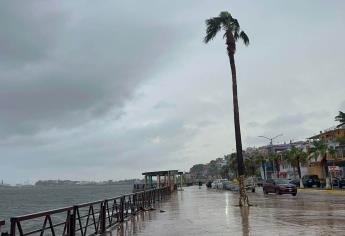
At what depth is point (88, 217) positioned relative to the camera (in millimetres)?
14875

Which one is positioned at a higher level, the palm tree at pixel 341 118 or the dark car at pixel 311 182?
the palm tree at pixel 341 118

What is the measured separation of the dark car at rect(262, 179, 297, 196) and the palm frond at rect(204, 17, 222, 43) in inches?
936

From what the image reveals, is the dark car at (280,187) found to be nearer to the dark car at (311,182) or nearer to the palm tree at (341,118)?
the dark car at (311,182)

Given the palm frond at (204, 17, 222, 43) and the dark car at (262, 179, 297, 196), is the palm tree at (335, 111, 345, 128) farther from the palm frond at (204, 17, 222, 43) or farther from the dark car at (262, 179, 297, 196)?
the palm frond at (204, 17, 222, 43)

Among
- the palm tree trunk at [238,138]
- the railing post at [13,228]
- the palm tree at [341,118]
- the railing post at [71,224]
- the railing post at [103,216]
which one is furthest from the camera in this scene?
the palm tree at [341,118]

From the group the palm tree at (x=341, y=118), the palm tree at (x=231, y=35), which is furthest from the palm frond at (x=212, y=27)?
the palm tree at (x=341, y=118)

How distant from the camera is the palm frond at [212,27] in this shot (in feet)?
99.0

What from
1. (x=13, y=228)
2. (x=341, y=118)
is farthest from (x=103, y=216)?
(x=341, y=118)

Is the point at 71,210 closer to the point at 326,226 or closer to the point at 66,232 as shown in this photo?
the point at 66,232

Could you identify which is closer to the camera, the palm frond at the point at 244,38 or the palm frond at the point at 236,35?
the palm frond at the point at 236,35

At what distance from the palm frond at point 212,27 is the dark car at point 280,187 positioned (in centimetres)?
2378

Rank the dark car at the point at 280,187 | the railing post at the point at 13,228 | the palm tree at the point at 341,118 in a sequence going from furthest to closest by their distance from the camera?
the palm tree at the point at 341,118 → the dark car at the point at 280,187 → the railing post at the point at 13,228

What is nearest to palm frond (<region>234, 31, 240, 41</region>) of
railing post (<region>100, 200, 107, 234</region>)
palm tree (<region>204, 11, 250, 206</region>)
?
palm tree (<region>204, 11, 250, 206</region>)

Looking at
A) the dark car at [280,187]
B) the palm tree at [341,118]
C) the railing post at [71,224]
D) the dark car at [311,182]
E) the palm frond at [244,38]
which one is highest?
the palm tree at [341,118]
